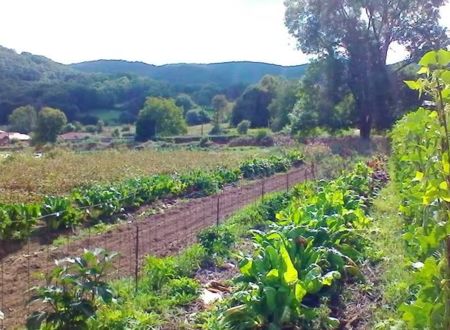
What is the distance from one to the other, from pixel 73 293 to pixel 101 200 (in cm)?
788

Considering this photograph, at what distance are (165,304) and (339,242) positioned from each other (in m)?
2.22

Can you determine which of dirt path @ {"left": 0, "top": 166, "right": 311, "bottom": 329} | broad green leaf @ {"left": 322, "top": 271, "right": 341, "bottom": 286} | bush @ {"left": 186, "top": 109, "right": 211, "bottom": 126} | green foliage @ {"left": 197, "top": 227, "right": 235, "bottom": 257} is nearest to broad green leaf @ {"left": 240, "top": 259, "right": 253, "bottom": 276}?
broad green leaf @ {"left": 322, "top": 271, "right": 341, "bottom": 286}

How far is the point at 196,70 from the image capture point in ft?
452

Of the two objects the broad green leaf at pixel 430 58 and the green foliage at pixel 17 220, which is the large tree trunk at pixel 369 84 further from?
the broad green leaf at pixel 430 58

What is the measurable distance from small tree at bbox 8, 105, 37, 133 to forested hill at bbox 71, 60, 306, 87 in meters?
55.3

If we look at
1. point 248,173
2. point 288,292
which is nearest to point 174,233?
point 288,292

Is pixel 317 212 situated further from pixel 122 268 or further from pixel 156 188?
pixel 156 188

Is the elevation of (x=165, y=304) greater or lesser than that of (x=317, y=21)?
lesser

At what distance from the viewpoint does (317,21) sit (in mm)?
29484

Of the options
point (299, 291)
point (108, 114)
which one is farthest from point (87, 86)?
point (299, 291)

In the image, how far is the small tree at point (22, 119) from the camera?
71.5m

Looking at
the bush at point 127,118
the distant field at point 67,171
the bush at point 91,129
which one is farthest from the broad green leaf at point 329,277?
the bush at point 127,118

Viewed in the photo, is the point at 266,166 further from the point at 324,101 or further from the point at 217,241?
the point at 217,241

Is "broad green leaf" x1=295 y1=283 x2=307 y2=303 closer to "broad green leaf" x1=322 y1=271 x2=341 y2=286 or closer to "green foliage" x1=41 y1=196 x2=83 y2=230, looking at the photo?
"broad green leaf" x1=322 y1=271 x2=341 y2=286
